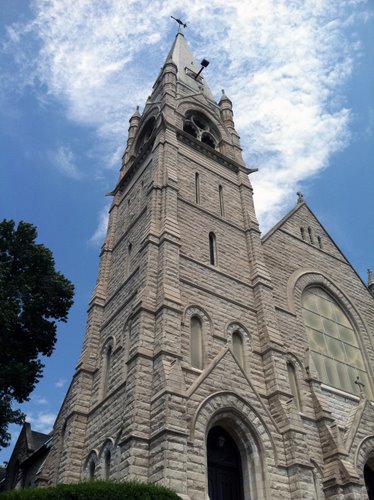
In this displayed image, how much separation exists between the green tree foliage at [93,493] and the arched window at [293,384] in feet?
26.5

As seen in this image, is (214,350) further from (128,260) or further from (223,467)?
(128,260)

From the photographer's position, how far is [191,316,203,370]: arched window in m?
15.0

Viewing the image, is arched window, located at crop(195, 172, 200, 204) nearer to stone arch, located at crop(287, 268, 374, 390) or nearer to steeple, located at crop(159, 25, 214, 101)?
stone arch, located at crop(287, 268, 374, 390)

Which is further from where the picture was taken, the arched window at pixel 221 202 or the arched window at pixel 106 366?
the arched window at pixel 221 202

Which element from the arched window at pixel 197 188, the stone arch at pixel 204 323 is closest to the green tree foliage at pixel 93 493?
the stone arch at pixel 204 323

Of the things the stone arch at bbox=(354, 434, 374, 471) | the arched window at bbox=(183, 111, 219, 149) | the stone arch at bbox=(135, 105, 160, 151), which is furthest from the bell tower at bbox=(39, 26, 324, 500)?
the stone arch at bbox=(135, 105, 160, 151)

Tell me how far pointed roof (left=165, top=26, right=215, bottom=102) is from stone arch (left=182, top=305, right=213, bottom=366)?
1841 centimetres

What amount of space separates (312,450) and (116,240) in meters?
12.1

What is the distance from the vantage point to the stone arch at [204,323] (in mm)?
15343

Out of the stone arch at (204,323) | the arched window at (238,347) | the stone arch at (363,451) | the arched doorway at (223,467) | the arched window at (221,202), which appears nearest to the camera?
the arched doorway at (223,467)

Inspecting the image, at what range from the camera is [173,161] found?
2127 cm

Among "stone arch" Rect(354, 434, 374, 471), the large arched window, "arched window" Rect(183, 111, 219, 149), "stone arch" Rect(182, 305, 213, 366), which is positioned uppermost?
"arched window" Rect(183, 111, 219, 149)

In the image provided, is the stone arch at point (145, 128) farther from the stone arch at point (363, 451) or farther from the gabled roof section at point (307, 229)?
the stone arch at point (363, 451)

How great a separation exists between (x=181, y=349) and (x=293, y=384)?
496cm
